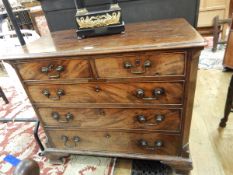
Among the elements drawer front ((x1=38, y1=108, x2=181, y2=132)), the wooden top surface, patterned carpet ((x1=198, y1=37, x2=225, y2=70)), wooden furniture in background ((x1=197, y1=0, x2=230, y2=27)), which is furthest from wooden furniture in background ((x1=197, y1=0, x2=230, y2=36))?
drawer front ((x1=38, y1=108, x2=181, y2=132))

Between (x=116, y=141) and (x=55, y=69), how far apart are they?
2.10 feet

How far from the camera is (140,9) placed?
→ 4.51ft

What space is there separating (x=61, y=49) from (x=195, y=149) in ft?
4.14

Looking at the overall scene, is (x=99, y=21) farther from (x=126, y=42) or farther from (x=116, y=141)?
(x=116, y=141)

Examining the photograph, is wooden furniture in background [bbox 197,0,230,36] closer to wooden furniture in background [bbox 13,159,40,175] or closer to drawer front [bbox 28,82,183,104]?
drawer front [bbox 28,82,183,104]

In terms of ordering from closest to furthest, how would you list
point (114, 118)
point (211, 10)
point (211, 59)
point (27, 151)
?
point (114, 118) → point (27, 151) → point (211, 59) → point (211, 10)

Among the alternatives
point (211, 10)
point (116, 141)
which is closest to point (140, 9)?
point (116, 141)

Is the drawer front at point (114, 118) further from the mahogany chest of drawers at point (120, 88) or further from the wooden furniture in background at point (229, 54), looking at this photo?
the wooden furniture in background at point (229, 54)

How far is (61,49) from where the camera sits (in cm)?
101

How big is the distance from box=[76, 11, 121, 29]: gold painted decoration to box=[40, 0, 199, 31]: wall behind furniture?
1.23 ft

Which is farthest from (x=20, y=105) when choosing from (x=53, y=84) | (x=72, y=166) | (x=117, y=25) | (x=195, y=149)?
(x=195, y=149)

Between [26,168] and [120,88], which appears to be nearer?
[26,168]

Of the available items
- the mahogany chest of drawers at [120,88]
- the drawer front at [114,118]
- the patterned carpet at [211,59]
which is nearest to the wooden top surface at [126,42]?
the mahogany chest of drawers at [120,88]

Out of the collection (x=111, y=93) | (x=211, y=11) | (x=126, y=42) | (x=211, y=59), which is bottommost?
(x=211, y=59)
